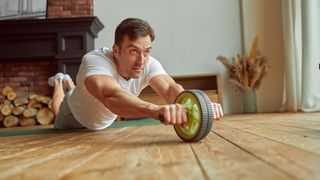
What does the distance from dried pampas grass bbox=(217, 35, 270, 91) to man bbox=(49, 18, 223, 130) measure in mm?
2573

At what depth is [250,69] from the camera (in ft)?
14.9

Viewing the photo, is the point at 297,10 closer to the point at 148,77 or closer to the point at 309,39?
the point at 309,39

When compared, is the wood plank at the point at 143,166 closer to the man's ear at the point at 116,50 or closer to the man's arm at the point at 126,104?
the man's arm at the point at 126,104

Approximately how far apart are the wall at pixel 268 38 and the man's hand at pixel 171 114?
12.3ft

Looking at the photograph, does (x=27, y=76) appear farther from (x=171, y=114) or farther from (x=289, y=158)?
(x=289, y=158)

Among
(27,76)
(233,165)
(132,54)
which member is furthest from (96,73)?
(27,76)

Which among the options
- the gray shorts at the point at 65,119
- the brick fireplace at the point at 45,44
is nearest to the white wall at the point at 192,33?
the brick fireplace at the point at 45,44

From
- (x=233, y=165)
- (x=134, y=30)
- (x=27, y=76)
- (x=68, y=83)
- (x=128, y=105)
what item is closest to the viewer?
(x=233, y=165)

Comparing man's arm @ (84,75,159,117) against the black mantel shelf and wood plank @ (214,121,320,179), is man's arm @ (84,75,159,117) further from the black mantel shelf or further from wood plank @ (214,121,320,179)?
the black mantel shelf

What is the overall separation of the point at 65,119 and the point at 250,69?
268 cm

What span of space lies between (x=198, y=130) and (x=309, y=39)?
10.3 feet

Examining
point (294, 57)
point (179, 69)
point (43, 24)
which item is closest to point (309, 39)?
point (294, 57)

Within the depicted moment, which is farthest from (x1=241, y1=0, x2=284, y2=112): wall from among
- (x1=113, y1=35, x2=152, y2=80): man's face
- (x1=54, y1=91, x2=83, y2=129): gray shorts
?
(x1=113, y1=35, x2=152, y2=80): man's face

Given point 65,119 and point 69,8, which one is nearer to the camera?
point 65,119
